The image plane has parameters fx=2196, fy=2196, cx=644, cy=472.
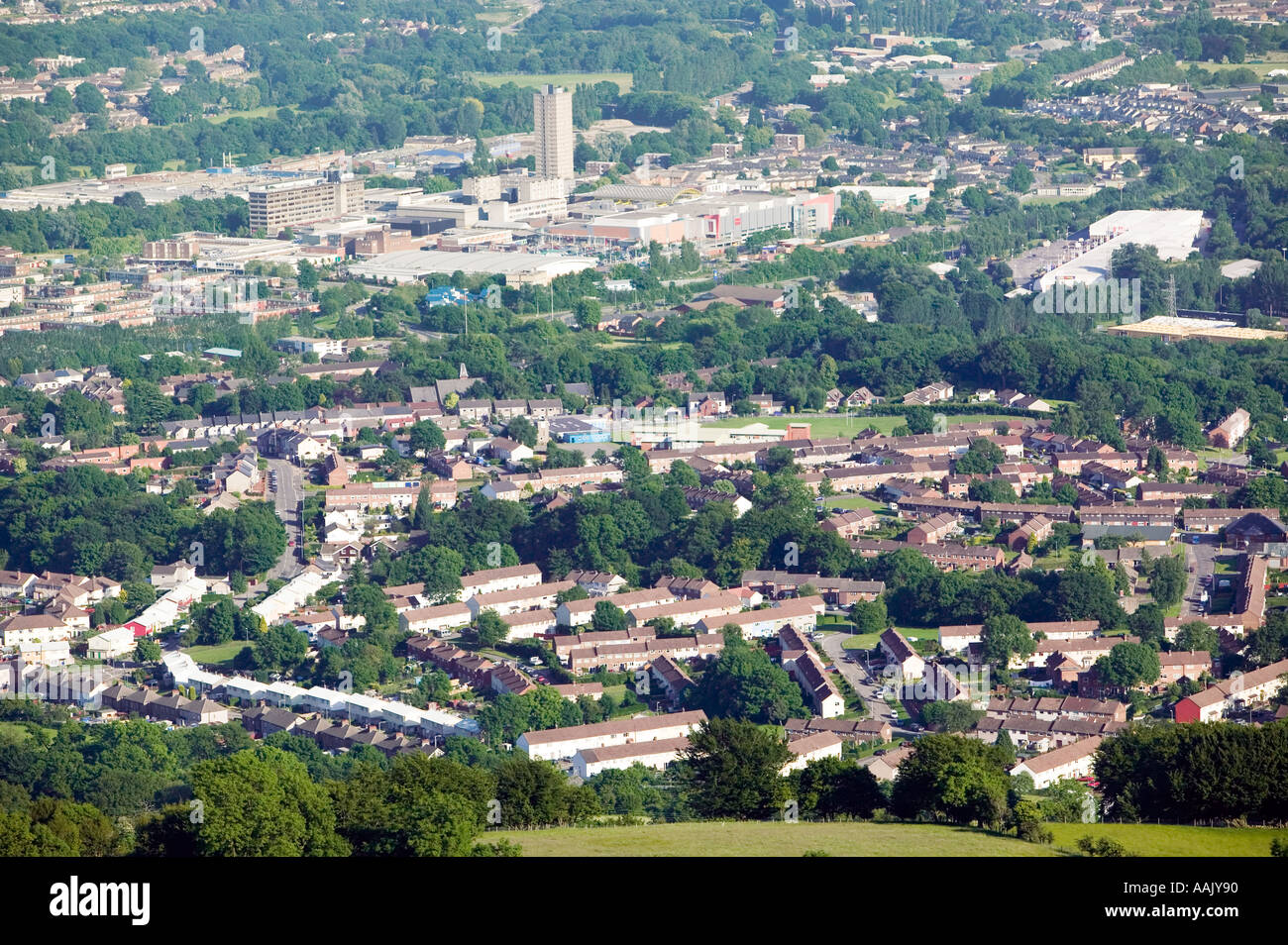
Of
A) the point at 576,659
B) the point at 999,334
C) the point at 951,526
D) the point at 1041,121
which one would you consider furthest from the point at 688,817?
the point at 1041,121

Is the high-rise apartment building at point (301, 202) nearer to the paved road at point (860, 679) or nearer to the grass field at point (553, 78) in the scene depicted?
the grass field at point (553, 78)

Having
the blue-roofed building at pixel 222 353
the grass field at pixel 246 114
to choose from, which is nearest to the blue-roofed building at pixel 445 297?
the blue-roofed building at pixel 222 353

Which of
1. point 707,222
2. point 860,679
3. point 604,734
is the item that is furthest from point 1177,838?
point 707,222

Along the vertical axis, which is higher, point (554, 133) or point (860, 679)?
point (554, 133)

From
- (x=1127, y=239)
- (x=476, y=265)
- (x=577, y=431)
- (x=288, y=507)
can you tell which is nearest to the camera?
(x=288, y=507)

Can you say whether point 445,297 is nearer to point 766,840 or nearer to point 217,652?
point 217,652
